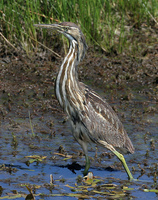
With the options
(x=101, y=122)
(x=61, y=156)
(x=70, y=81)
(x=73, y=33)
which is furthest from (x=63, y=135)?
(x=73, y=33)

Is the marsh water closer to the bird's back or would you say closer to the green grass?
the bird's back

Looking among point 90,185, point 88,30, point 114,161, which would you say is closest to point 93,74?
point 88,30

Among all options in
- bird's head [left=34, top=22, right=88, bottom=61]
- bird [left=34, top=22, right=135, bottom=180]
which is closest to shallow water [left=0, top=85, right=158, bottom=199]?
bird [left=34, top=22, right=135, bottom=180]

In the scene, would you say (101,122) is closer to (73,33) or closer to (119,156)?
(119,156)

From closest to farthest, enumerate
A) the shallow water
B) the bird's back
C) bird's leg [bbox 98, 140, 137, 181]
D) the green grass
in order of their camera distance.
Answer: the shallow water, bird's leg [bbox 98, 140, 137, 181], the bird's back, the green grass

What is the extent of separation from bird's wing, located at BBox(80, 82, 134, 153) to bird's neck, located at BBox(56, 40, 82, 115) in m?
0.16

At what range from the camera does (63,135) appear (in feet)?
23.8

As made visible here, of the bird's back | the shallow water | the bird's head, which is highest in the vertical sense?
the bird's head

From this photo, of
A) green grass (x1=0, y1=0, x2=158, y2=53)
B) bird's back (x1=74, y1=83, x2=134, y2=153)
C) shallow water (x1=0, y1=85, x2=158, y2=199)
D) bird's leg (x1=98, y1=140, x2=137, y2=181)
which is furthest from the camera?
green grass (x1=0, y1=0, x2=158, y2=53)

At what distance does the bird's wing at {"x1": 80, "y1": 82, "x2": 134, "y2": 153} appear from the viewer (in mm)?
5902

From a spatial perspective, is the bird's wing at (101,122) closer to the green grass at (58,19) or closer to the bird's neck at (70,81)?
the bird's neck at (70,81)

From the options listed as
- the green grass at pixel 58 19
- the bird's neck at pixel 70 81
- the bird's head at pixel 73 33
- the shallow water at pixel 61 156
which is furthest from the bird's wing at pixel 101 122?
the green grass at pixel 58 19

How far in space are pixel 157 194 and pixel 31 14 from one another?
586 centimetres

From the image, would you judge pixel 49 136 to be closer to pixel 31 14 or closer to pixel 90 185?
pixel 90 185
